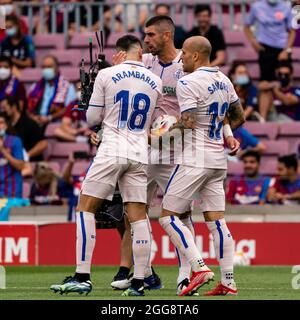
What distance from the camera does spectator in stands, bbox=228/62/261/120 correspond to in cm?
1998

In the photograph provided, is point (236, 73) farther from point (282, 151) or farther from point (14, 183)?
point (14, 183)

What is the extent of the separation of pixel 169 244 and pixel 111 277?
9.63ft

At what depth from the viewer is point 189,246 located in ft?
38.9

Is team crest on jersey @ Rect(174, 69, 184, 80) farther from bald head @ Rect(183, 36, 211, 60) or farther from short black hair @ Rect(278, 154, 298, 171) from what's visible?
short black hair @ Rect(278, 154, 298, 171)

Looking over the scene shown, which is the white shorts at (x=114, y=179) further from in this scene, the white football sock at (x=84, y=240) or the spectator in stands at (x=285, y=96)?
the spectator in stands at (x=285, y=96)

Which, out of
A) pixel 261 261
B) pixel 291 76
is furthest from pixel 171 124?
pixel 291 76

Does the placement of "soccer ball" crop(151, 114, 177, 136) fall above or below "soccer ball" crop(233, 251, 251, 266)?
above

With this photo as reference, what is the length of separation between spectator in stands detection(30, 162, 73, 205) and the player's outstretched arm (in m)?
6.57

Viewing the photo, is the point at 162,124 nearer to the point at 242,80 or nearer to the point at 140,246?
the point at 140,246

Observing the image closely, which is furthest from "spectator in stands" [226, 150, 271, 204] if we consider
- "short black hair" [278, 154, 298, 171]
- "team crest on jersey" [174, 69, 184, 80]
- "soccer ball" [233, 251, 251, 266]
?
"team crest on jersey" [174, 69, 184, 80]

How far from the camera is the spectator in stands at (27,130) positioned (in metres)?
19.6

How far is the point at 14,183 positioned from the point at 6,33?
152 inches

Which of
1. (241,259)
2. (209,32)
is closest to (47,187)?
(241,259)

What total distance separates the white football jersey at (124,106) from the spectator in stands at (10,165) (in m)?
6.95
